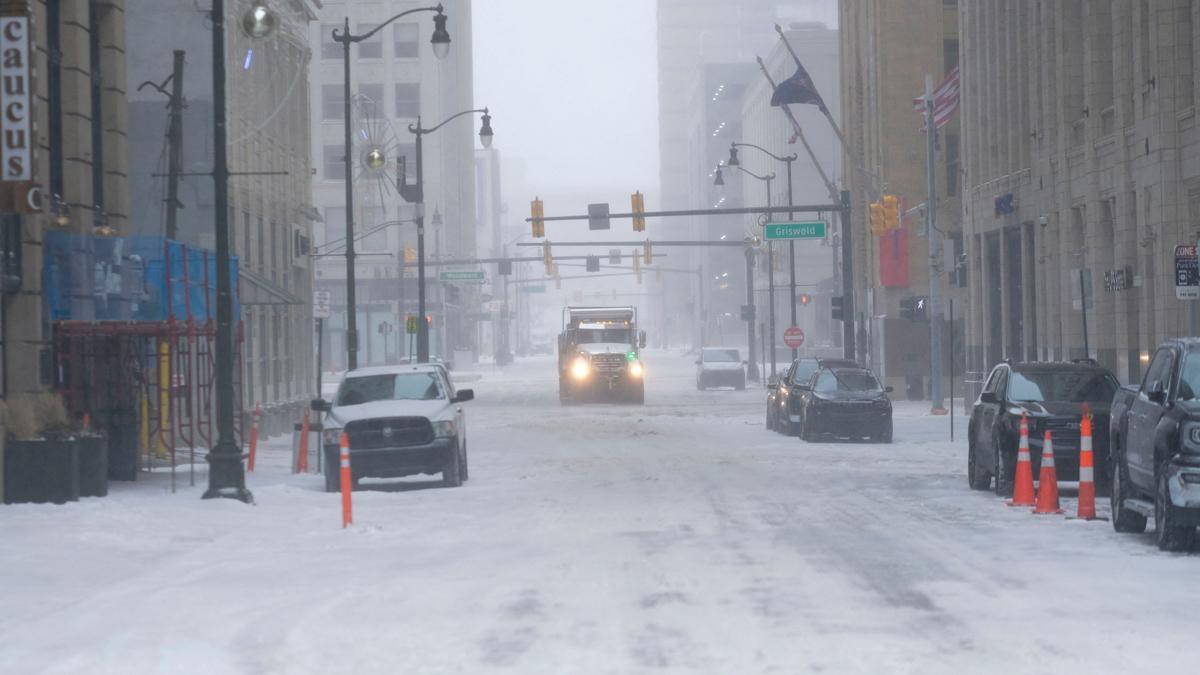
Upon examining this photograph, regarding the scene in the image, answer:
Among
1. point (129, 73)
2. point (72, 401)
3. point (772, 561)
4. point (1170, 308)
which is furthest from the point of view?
point (129, 73)

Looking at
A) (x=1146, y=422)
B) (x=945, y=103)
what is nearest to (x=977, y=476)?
(x=1146, y=422)

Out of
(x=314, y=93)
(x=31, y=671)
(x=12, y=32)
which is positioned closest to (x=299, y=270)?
(x=12, y=32)

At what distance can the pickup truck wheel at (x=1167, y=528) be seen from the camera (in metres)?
15.5

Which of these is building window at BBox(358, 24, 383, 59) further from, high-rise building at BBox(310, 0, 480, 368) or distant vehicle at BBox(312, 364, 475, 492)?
distant vehicle at BBox(312, 364, 475, 492)

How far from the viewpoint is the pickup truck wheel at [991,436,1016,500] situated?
22.2 metres

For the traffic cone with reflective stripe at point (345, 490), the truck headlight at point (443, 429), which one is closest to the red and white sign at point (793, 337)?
the truck headlight at point (443, 429)

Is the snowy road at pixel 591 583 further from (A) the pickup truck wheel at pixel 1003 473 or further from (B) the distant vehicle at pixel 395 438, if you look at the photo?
(B) the distant vehicle at pixel 395 438

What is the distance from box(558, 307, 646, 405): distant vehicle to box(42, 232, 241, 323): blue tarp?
1264 inches

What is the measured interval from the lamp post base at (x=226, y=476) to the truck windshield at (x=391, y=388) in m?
4.00

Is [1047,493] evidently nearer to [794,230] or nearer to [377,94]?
[794,230]

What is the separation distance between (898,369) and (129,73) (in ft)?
109

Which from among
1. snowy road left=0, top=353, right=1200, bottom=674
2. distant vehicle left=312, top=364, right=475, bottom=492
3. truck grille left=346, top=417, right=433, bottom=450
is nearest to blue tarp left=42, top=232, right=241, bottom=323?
snowy road left=0, top=353, right=1200, bottom=674

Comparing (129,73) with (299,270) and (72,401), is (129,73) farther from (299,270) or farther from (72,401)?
(72,401)

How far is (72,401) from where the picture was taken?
24.9m
